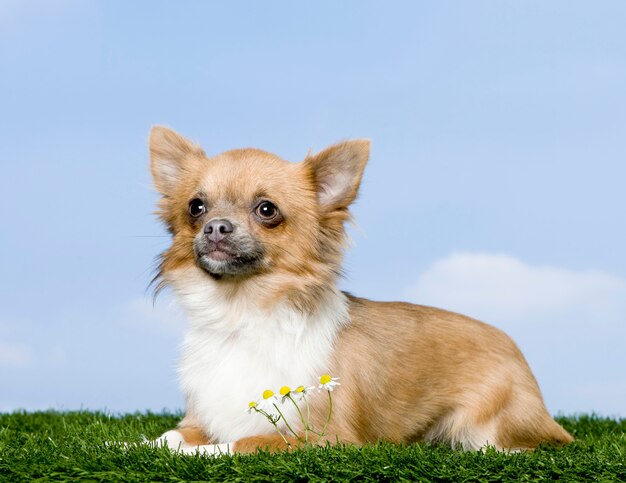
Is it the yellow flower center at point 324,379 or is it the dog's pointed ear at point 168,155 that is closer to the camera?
the yellow flower center at point 324,379

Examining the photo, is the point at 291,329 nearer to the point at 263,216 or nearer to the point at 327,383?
the point at 327,383

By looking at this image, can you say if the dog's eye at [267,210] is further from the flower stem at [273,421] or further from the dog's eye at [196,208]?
the flower stem at [273,421]

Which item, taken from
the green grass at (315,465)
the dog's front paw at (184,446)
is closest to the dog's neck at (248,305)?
the dog's front paw at (184,446)

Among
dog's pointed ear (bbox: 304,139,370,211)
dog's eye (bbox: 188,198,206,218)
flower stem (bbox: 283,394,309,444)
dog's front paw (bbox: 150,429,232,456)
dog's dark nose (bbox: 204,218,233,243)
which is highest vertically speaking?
dog's pointed ear (bbox: 304,139,370,211)

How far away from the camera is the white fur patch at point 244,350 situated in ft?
16.3

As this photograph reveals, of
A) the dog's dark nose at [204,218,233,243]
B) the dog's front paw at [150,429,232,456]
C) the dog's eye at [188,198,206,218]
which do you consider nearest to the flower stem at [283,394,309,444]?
the dog's front paw at [150,429,232,456]

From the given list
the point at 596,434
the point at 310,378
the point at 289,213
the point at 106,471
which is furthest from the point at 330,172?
the point at 596,434

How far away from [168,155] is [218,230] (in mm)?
1039

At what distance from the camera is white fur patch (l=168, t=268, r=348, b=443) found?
497 centimetres

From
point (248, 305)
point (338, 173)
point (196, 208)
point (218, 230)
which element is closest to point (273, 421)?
point (248, 305)

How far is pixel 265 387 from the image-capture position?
16.3 ft

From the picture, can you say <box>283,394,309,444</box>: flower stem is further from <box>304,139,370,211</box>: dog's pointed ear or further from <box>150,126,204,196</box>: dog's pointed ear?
<box>150,126,204,196</box>: dog's pointed ear

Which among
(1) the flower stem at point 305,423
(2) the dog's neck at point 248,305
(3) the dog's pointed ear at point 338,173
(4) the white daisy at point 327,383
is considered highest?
(3) the dog's pointed ear at point 338,173

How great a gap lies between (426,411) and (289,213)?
59.8 inches
